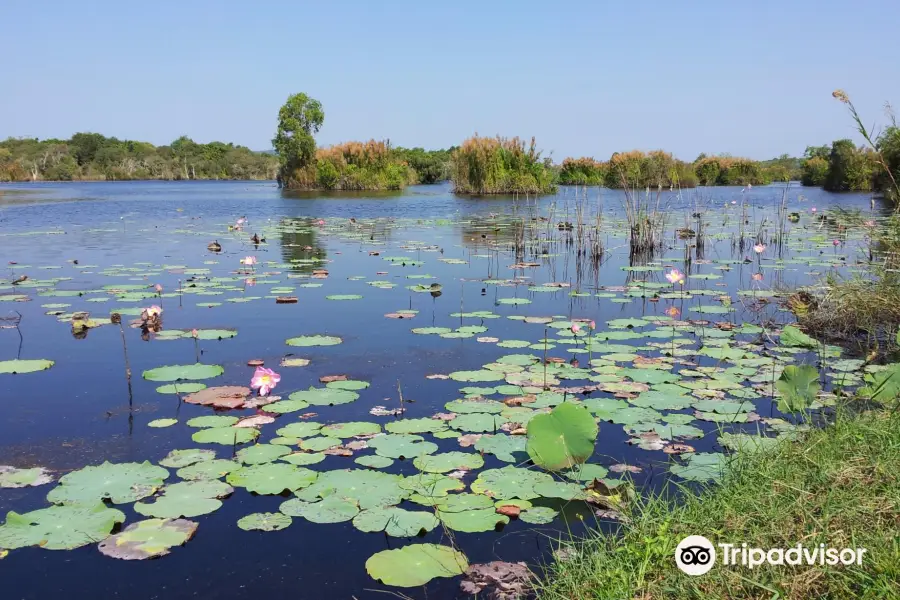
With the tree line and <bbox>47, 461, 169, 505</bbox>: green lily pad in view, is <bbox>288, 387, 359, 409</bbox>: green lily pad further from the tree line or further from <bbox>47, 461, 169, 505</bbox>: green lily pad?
the tree line

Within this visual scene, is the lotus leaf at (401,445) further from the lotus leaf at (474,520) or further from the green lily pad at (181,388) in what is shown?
the green lily pad at (181,388)

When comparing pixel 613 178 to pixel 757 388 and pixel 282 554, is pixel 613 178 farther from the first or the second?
pixel 282 554

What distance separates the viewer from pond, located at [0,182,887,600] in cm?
233

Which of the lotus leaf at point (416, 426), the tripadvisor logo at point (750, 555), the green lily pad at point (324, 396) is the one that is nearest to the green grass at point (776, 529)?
the tripadvisor logo at point (750, 555)

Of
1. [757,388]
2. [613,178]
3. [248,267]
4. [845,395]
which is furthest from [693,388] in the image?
[613,178]

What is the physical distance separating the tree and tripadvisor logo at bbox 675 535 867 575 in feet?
100

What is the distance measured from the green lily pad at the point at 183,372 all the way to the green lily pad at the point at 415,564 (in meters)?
2.30

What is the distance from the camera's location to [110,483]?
107 inches

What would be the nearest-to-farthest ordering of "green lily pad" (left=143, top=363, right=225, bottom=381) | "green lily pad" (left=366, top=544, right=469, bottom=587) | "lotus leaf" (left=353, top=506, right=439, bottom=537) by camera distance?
"green lily pad" (left=366, top=544, right=469, bottom=587)
"lotus leaf" (left=353, top=506, right=439, bottom=537)
"green lily pad" (left=143, top=363, right=225, bottom=381)

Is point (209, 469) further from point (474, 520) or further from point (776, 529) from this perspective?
point (776, 529)

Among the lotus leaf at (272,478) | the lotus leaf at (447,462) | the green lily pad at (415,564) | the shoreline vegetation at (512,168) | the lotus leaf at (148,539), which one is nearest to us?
the green lily pad at (415,564)

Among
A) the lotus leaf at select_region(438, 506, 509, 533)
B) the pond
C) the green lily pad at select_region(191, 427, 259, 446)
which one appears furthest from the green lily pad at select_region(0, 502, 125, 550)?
the lotus leaf at select_region(438, 506, 509, 533)

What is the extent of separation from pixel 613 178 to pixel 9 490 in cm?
3194

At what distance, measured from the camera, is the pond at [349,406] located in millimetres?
2332
